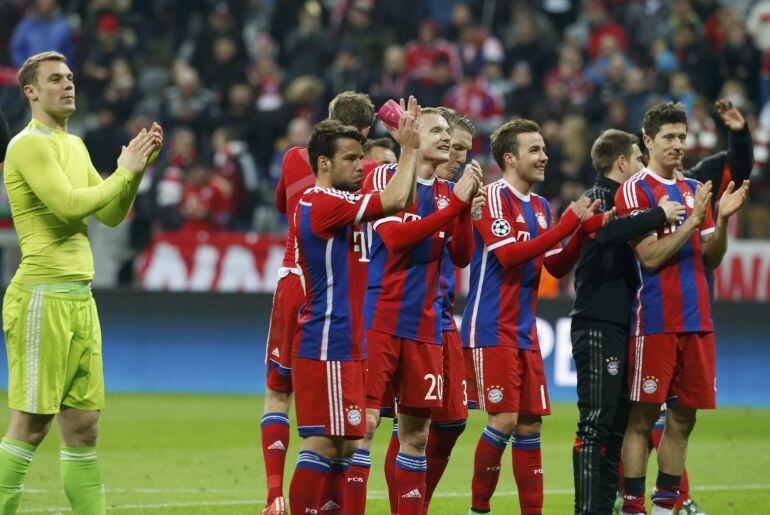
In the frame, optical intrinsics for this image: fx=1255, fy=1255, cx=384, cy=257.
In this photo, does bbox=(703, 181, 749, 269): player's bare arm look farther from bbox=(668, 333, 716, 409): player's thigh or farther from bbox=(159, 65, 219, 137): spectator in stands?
bbox=(159, 65, 219, 137): spectator in stands

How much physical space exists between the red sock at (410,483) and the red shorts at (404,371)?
0.31 meters

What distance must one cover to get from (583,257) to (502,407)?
102 centimetres

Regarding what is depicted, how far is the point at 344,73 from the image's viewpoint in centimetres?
1784

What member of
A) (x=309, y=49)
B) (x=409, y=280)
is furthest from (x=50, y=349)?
(x=309, y=49)

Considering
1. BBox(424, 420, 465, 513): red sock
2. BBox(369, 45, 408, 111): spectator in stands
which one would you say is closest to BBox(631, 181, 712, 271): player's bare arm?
BBox(424, 420, 465, 513): red sock

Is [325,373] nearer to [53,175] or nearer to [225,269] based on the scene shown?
[53,175]

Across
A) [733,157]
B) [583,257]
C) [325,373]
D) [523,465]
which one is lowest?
[523,465]

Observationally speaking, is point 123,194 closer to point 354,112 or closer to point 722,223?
point 354,112

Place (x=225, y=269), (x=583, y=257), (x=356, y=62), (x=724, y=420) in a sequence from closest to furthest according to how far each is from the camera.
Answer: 1. (x=583, y=257)
2. (x=724, y=420)
3. (x=225, y=269)
4. (x=356, y=62)

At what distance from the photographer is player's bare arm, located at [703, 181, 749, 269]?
7.20 meters

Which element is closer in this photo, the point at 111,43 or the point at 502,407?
the point at 502,407

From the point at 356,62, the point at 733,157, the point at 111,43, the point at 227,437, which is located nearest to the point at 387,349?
the point at 733,157

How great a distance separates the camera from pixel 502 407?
7.28 m

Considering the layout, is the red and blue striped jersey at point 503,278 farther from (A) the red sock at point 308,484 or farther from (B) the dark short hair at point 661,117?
(A) the red sock at point 308,484
